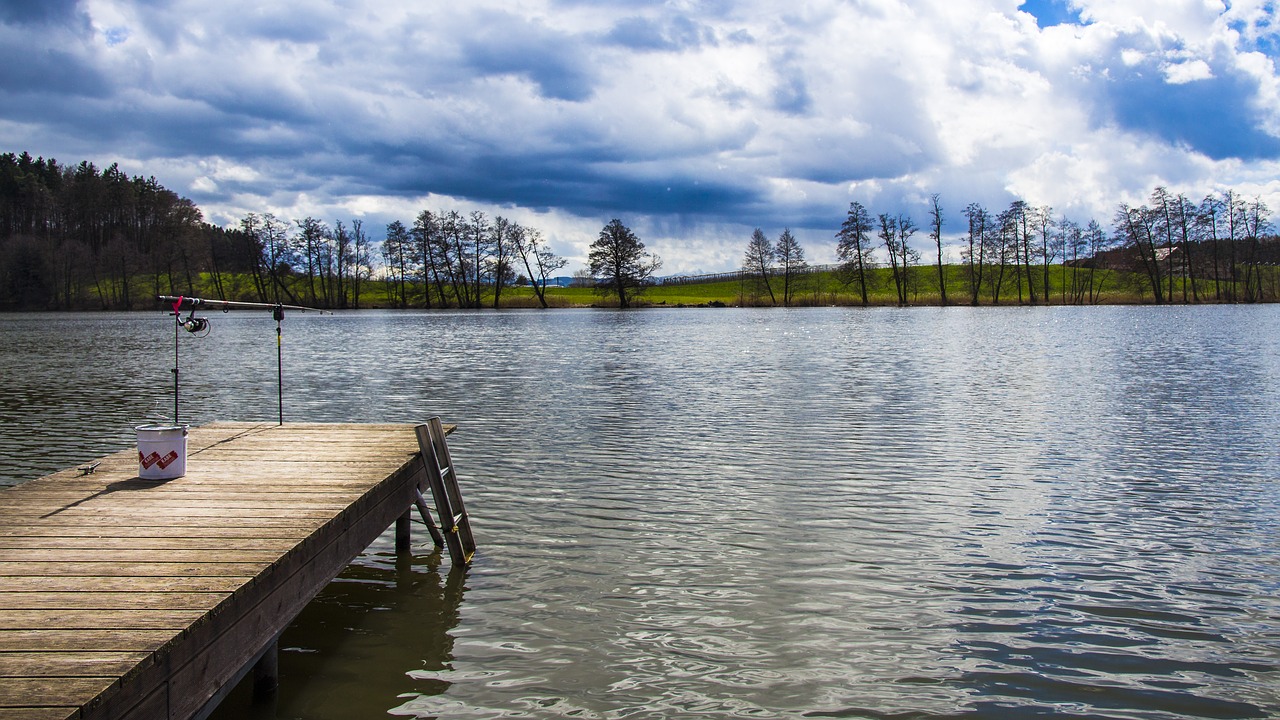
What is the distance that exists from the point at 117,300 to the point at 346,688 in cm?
13256

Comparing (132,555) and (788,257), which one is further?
(788,257)

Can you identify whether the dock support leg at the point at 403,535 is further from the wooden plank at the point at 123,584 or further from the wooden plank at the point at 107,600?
the wooden plank at the point at 107,600

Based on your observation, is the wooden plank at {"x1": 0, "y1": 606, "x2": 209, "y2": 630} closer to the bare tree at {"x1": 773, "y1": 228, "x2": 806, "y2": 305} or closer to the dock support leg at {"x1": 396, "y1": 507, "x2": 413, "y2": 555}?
the dock support leg at {"x1": 396, "y1": 507, "x2": 413, "y2": 555}

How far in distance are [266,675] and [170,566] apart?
113 centimetres

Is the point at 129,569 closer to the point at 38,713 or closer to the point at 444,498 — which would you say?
the point at 38,713

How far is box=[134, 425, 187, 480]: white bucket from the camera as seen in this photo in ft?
28.4

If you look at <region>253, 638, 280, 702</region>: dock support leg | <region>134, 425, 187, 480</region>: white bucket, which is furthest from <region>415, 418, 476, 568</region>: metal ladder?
<region>253, 638, 280, 702</region>: dock support leg

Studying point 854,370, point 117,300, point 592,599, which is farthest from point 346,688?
point 117,300

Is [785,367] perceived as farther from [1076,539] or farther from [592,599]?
[592,599]

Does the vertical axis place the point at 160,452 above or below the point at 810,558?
above

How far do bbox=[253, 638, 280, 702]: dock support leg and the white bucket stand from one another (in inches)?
126

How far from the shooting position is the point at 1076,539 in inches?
384

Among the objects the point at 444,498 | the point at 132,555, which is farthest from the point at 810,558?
the point at 132,555

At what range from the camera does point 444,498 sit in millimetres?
9555
